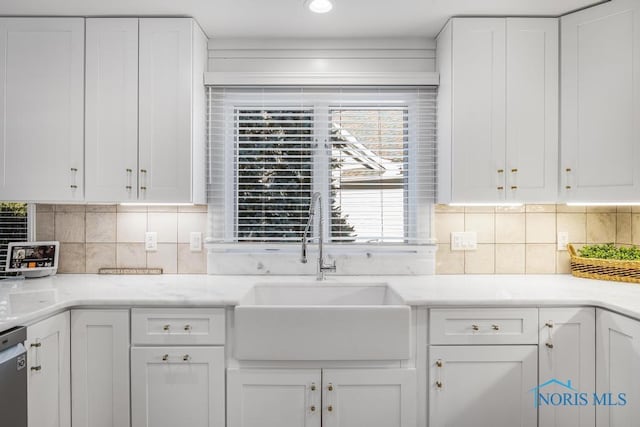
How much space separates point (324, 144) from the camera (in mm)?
2439

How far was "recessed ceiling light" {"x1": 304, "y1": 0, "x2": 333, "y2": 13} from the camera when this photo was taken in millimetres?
1994

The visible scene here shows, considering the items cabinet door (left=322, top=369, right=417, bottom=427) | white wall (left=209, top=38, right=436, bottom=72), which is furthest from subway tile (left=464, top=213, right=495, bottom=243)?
cabinet door (left=322, top=369, right=417, bottom=427)

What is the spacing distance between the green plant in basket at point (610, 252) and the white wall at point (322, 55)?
4.70 feet

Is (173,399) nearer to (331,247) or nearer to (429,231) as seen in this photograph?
(331,247)

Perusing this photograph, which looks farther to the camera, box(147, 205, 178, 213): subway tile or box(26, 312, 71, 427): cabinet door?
box(147, 205, 178, 213): subway tile

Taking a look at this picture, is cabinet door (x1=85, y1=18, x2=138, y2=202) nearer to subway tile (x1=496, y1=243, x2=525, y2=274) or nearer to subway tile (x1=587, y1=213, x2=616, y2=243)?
subway tile (x1=496, y1=243, x2=525, y2=274)

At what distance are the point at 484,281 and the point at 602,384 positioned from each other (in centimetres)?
69

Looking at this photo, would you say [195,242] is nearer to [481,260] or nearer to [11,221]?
[11,221]

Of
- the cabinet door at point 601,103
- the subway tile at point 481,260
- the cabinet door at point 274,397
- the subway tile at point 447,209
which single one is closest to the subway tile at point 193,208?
the cabinet door at point 274,397

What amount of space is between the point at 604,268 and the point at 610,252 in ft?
0.35

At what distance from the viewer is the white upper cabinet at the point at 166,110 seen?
84.0 inches

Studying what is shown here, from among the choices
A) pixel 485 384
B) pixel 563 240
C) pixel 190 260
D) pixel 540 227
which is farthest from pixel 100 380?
pixel 563 240

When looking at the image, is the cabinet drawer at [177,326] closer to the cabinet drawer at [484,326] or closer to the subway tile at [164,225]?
the subway tile at [164,225]

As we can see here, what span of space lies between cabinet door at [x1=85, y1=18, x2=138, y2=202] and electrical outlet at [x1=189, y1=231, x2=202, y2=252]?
1.45 feet
